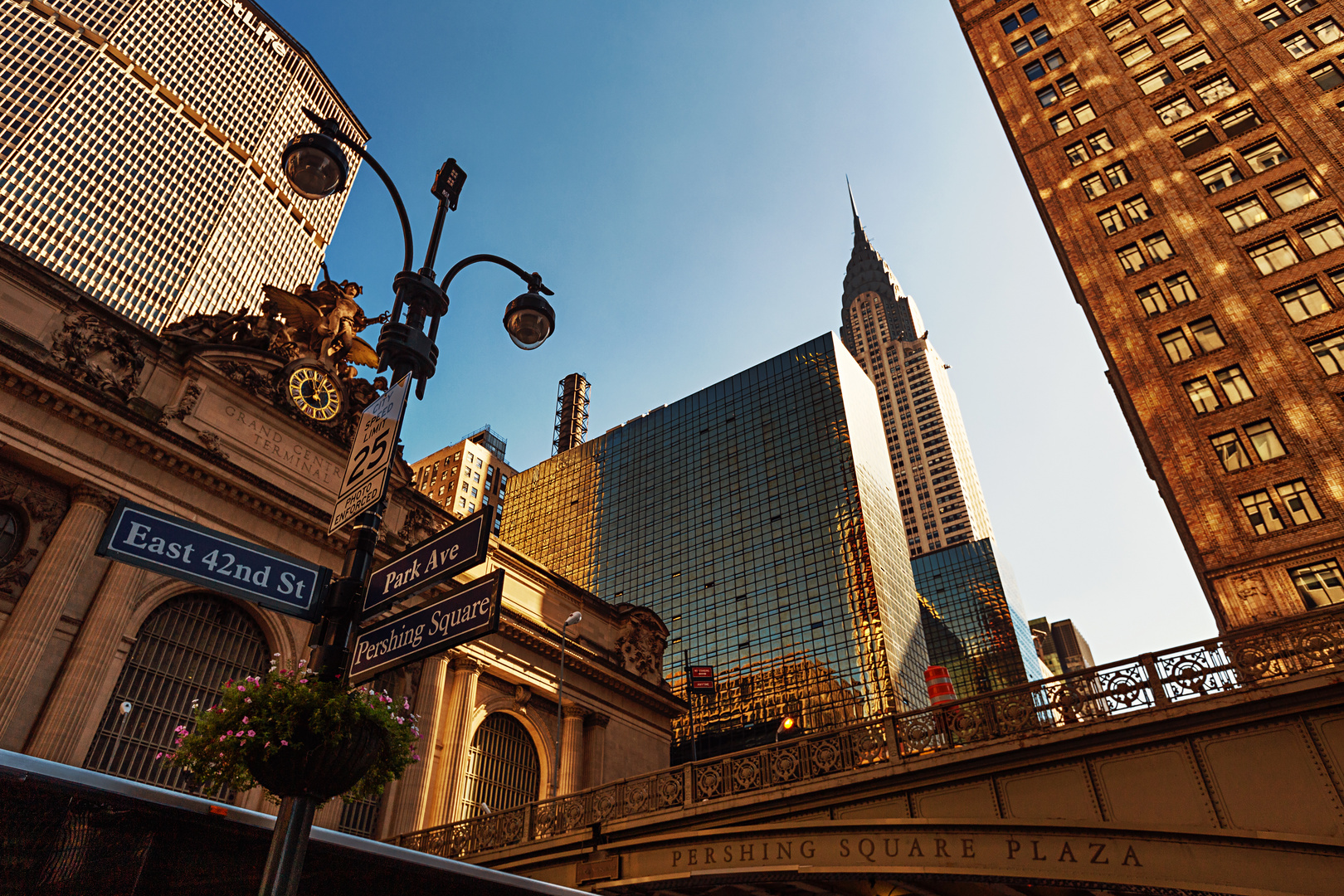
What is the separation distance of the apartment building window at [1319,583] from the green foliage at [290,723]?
102 ft

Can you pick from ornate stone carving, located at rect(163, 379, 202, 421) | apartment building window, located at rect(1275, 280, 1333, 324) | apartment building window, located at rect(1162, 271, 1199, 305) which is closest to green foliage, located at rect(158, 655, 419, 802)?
ornate stone carving, located at rect(163, 379, 202, 421)

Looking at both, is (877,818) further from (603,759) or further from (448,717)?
(603,759)

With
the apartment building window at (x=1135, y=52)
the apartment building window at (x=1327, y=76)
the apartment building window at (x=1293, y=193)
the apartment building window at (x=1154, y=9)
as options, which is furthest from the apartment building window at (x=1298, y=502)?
the apartment building window at (x=1154, y=9)

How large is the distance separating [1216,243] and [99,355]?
45.9 m

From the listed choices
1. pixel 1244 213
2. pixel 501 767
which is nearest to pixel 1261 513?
pixel 1244 213

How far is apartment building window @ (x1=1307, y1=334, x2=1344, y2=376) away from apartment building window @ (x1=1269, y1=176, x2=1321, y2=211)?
7.59m

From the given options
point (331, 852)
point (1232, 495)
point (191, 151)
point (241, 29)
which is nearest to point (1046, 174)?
point (1232, 495)

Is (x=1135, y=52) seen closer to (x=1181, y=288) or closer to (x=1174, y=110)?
(x=1174, y=110)

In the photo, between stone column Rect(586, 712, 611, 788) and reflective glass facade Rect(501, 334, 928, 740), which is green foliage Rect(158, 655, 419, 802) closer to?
stone column Rect(586, 712, 611, 788)

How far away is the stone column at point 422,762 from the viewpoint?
26.6m

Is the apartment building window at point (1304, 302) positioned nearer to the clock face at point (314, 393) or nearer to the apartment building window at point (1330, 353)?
the apartment building window at point (1330, 353)

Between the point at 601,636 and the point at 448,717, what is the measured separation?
11.6 metres

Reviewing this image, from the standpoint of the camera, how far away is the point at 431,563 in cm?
662

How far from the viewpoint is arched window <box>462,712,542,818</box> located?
3034 cm
